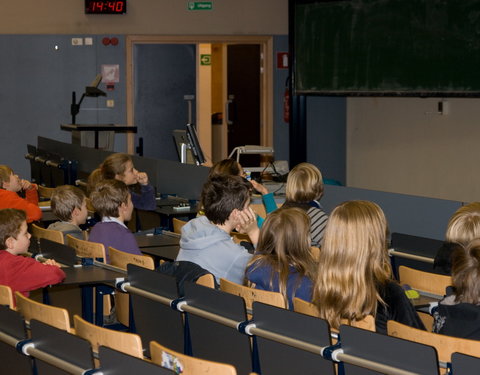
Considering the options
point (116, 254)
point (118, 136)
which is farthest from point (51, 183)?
point (116, 254)

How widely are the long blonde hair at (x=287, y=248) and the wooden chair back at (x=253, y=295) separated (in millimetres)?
121

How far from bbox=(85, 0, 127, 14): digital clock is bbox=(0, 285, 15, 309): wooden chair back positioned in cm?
835

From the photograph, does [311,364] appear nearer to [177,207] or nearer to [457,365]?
[457,365]

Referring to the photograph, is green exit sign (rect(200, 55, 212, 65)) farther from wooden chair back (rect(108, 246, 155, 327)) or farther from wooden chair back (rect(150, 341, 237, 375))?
wooden chair back (rect(150, 341, 237, 375))

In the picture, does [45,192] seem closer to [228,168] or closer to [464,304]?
[228,168]

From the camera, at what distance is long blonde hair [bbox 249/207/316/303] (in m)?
3.82

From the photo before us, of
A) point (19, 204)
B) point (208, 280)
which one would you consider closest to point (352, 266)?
point (208, 280)

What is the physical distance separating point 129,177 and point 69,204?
1.68m

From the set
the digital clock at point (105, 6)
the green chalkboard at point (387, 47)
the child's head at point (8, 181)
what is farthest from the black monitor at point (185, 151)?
the digital clock at point (105, 6)

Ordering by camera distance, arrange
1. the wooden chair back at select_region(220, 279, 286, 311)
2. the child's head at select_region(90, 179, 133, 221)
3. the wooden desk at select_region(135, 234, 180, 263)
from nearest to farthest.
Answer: the wooden chair back at select_region(220, 279, 286, 311) → the wooden desk at select_region(135, 234, 180, 263) → the child's head at select_region(90, 179, 133, 221)

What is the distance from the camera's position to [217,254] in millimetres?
4379

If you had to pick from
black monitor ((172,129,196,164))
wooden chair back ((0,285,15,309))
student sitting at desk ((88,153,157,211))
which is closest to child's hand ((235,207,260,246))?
wooden chair back ((0,285,15,309))

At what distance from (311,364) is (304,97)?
8362mm

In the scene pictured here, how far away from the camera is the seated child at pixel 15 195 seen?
21.4 feet
